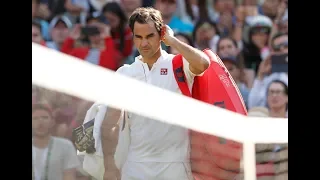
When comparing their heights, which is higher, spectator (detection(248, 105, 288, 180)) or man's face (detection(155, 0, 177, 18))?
man's face (detection(155, 0, 177, 18))

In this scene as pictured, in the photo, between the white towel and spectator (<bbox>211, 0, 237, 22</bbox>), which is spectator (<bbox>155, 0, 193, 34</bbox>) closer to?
spectator (<bbox>211, 0, 237, 22</bbox>)

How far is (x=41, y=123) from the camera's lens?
9.20 ft

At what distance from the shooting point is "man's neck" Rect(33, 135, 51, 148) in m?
2.79

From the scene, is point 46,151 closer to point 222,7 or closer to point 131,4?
point 131,4

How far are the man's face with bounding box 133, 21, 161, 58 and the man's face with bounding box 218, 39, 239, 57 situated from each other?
441 millimetres

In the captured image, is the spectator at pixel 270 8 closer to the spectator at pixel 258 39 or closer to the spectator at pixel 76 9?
the spectator at pixel 258 39

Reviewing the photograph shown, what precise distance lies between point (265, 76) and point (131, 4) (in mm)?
727

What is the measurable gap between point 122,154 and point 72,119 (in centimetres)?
40

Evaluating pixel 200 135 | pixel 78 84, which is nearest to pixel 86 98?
pixel 78 84

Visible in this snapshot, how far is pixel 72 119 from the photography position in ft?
Result: 9.11

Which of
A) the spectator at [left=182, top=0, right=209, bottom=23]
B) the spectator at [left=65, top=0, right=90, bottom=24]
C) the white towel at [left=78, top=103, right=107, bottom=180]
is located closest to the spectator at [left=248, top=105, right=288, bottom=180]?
the spectator at [left=182, top=0, right=209, bottom=23]

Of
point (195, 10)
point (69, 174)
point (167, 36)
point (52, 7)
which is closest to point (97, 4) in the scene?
point (52, 7)

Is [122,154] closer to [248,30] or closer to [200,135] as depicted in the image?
[200,135]

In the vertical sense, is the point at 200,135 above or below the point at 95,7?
below
